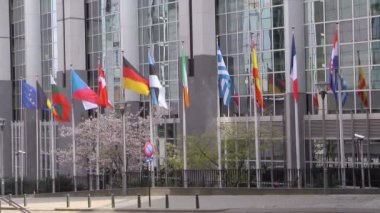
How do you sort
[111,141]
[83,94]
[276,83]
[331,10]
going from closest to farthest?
[83,94] < [331,10] < [276,83] < [111,141]

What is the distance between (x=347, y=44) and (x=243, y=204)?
20.5 meters

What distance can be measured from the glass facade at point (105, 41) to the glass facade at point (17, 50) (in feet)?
45.1

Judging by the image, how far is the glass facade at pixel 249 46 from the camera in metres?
49.4

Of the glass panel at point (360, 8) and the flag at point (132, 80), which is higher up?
the glass panel at point (360, 8)

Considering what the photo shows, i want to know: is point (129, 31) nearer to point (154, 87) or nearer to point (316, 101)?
point (316, 101)

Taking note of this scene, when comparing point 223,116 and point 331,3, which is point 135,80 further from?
point 331,3

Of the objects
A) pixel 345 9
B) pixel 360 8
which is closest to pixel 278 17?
pixel 345 9

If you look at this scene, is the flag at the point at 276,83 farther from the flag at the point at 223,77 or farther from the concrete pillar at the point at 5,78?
the concrete pillar at the point at 5,78

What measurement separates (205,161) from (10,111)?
40147 mm

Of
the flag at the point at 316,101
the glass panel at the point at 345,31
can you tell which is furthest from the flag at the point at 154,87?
the glass panel at the point at 345,31

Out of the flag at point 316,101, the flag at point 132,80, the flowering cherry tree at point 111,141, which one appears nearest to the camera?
the flag at point 132,80

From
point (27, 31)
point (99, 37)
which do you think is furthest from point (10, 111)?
point (99, 37)

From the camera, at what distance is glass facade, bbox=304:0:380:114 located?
44.8 meters

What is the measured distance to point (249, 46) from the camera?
5128cm
